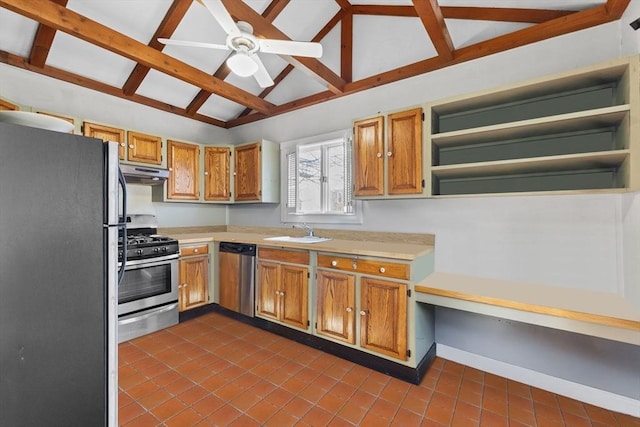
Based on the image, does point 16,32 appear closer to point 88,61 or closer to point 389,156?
point 88,61

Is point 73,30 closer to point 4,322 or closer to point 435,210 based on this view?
point 4,322

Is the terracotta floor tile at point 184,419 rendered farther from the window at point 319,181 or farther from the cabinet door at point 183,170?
the cabinet door at point 183,170

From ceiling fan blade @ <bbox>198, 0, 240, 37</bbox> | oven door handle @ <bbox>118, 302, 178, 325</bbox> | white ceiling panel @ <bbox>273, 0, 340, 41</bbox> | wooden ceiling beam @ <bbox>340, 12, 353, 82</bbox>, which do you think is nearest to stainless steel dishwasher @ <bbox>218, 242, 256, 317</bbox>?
oven door handle @ <bbox>118, 302, 178, 325</bbox>

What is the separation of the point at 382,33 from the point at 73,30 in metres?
2.82

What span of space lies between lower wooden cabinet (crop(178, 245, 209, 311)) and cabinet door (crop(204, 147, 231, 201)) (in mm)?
866

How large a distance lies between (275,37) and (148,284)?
2.70m

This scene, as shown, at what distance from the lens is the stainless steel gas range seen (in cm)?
273

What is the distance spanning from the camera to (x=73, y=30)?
230 cm

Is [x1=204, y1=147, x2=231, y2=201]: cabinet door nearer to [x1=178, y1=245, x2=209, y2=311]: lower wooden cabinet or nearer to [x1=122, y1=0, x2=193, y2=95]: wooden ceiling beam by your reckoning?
[x1=178, y1=245, x2=209, y2=311]: lower wooden cabinet

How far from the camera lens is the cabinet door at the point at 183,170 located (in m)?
3.61

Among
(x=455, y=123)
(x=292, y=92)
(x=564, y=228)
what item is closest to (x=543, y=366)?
(x=564, y=228)

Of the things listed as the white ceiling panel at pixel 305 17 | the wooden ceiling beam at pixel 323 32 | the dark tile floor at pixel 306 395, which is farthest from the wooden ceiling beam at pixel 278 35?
the dark tile floor at pixel 306 395

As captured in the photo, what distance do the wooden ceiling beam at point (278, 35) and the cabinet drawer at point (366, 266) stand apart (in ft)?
6.01

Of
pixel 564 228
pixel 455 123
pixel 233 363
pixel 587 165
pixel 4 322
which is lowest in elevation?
pixel 233 363
